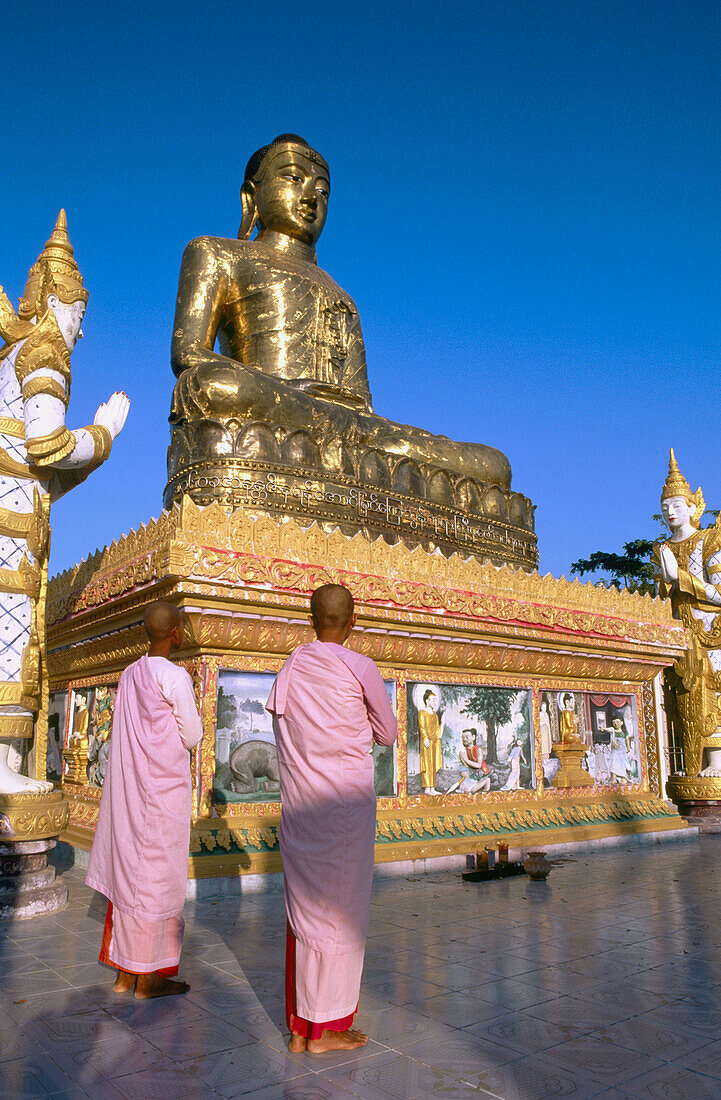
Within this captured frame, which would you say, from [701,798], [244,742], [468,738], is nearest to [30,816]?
[244,742]

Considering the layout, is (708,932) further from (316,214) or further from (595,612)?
(316,214)

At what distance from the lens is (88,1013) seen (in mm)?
3309

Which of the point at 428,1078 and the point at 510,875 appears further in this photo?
the point at 510,875

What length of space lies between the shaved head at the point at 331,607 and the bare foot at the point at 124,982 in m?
1.81

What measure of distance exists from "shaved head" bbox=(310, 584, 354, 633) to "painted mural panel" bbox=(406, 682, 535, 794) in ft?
13.9

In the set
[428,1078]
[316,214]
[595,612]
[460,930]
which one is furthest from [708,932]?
[316,214]

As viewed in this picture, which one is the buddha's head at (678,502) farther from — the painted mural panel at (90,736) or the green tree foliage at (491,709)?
the painted mural panel at (90,736)

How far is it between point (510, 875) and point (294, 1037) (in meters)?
4.29

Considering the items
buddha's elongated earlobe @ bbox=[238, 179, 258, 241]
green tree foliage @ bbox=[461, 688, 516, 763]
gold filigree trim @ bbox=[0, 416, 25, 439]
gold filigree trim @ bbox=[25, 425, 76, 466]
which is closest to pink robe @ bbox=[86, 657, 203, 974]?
gold filigree trim @ bbox=[25, 425, 76, 466]

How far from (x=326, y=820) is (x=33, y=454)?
3.53 meters

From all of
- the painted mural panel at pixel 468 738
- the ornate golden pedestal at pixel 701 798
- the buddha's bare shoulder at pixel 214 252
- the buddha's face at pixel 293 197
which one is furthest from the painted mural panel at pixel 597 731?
the buddha's face at pixel 293 197

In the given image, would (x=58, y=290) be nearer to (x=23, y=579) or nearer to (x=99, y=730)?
(x=23, y=579)

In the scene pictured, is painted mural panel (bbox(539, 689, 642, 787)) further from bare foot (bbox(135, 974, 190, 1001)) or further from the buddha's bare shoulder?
the buddha's bare shoulder

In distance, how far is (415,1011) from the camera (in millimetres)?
3326
